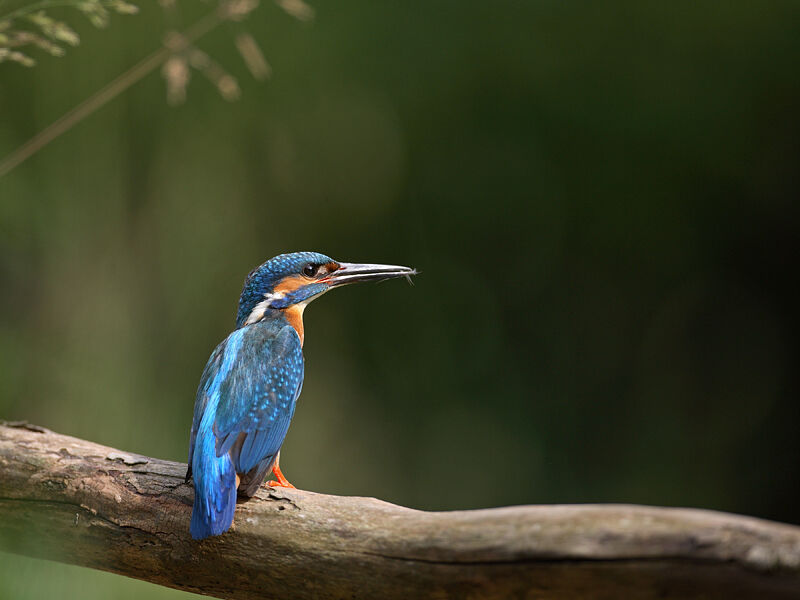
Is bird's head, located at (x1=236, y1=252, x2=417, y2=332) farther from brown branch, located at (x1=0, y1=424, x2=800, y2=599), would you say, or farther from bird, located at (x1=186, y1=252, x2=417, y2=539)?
brown branch, located at (x1=0, y1=424, x2=800, y2=599)

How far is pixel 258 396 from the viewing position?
168cm

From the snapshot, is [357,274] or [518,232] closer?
[357,274]

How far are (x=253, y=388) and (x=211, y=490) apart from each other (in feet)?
1.10

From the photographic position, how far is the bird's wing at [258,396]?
1583mm

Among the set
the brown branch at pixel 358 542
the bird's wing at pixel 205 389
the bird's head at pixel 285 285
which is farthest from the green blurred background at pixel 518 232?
the brown branch at pixel 358 542

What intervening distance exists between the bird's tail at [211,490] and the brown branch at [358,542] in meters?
0.05

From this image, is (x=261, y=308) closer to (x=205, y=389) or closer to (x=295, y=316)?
(x=295, y=316)

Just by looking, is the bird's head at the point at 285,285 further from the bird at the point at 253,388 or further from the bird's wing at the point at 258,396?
the bird's wing at the point at 258,396

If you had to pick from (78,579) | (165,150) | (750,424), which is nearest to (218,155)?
(165,150)

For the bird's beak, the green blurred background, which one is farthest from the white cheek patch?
the green blurred background

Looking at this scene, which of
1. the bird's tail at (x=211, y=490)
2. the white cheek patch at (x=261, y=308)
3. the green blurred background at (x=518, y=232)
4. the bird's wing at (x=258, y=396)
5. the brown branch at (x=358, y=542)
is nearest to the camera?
the brown branch at (x=358, y=542)

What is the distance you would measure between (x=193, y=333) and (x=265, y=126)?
37.2 inches

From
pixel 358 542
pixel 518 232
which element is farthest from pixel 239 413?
pixel 518 232

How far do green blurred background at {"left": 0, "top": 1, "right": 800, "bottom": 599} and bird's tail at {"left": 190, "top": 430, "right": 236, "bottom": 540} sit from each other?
1761 mm
